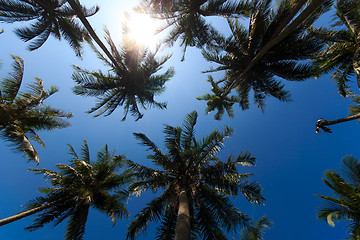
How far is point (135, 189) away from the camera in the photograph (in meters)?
8.30

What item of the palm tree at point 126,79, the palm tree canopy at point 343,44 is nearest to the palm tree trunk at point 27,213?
the palm tree at point 126,79

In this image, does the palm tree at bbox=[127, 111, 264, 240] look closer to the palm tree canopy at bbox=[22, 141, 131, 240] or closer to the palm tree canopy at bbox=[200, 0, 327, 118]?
the palm tree canopy at bbox=[22, 141, 131, 240]

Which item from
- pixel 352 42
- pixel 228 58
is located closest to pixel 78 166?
pixel 228 58

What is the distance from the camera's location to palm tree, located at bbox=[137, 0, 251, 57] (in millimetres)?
7285

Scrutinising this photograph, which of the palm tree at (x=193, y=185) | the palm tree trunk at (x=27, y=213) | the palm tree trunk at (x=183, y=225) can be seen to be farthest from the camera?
the palm tree at (x=193, y=185)

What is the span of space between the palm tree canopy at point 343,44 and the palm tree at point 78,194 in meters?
11.3

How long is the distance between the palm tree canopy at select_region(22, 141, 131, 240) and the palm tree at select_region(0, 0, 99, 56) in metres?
6.06

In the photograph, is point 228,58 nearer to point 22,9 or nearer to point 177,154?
point 177,154

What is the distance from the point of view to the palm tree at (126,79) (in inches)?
369

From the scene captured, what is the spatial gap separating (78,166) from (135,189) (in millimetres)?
2878

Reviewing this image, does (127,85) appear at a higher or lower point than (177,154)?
higher

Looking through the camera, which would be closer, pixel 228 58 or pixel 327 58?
pixel 327 58

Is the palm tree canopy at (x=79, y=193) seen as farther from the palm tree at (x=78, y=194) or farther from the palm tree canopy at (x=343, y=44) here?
the palm tree canopy at (x=343, y=44)

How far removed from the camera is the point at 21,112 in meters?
7.81
